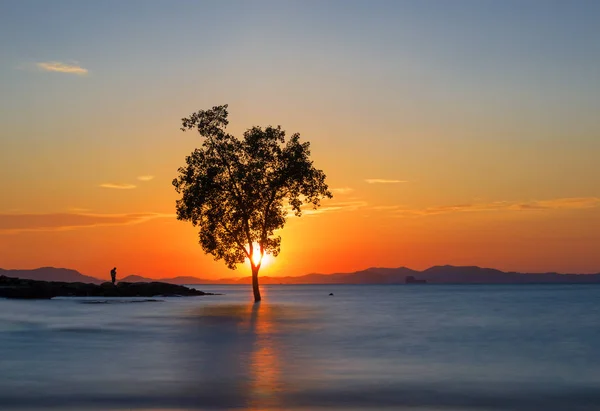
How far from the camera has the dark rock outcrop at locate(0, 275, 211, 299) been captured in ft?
315

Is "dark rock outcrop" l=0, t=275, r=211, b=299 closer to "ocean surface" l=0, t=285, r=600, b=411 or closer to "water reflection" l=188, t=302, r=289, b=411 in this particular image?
"ocean surface" l=0, t=285, r=600, b=411

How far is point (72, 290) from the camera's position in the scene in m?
109

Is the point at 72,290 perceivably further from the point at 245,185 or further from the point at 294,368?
the point at 294,368

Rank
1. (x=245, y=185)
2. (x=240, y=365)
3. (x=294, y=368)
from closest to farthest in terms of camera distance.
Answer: (x=294, y=368) < (x=240, y=365) < (x=245, y=185)

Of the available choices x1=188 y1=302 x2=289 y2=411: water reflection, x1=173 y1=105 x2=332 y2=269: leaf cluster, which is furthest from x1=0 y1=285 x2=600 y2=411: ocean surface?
x1=173 y1=105 x2=332 y2=269: leaf cluster

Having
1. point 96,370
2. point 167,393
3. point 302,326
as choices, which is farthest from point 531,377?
point 302,326

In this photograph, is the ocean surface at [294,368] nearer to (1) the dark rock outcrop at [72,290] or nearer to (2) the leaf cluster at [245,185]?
(2) the leaf cluster at [245,185]

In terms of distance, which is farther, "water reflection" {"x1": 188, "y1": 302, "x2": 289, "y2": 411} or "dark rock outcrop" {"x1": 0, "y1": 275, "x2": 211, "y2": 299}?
"dark rock outcrop" {"x1": 0, "y1": 275, "x2": 211, "y2": 299}

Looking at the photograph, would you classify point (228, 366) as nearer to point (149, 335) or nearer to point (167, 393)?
point (167, 393)

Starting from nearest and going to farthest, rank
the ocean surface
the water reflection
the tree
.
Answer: the ocean surface, the water reflection, the tree

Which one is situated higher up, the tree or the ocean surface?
the tree

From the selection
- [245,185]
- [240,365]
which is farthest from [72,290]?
[240,365]

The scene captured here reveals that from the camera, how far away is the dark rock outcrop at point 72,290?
96000mm

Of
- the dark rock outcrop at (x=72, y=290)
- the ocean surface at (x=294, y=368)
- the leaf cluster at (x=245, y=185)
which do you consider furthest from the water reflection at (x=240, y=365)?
the dark rock outcrop at (x=72, y=290)
